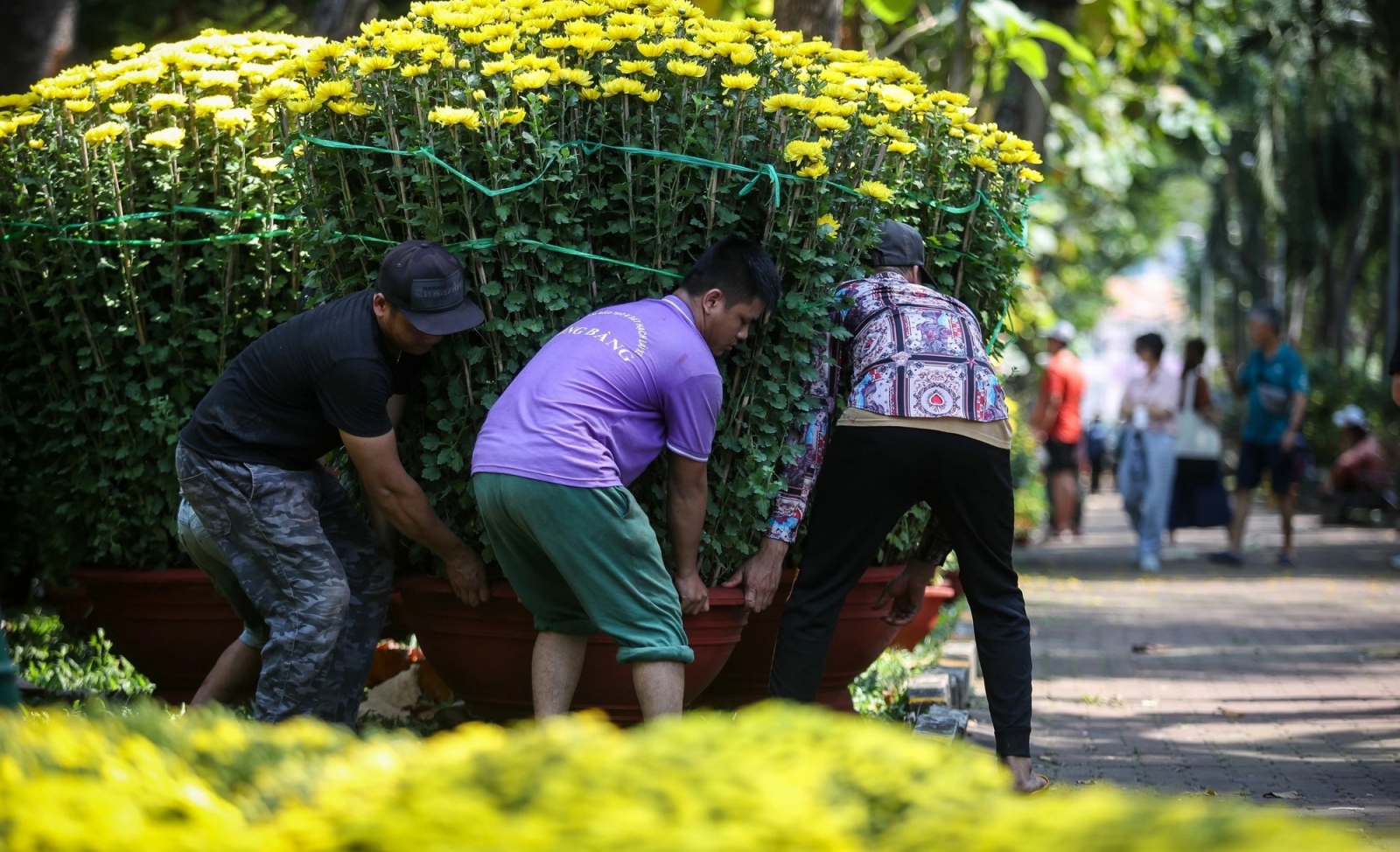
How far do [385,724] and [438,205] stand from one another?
2241 mm

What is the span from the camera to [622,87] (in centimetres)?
437

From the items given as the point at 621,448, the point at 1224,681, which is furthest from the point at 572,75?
the point at 1224,681

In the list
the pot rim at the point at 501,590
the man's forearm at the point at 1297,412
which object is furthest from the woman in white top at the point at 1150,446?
A: the pot rim at the point at 501,590

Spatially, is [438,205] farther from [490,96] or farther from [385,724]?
[385,724]

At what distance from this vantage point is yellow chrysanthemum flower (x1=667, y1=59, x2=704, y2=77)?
4398 mm

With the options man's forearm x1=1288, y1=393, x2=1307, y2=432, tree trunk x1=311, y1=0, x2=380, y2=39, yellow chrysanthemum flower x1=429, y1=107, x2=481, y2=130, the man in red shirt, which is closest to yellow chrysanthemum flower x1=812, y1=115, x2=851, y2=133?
yellow chrysanthemum flower x1=429, y1=107, x2=481, y2=130

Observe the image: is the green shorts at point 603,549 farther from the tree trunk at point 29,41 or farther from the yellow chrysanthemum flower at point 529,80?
the tree trunk at point 29,41

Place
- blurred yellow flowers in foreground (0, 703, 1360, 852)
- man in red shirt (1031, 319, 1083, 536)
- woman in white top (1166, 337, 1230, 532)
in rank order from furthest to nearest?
man in red shirt (1031, 319, 1083, 536), woman in white top (1166, 337, 1230, 532), blurred yellow flowers in foreground (0, 703, 1360, 852)

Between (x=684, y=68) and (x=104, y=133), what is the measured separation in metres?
2.15

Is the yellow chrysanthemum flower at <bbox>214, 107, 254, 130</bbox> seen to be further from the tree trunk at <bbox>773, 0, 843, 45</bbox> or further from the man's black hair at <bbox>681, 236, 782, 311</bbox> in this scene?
the tree trunk at <bbox>773, 0, 843, 45</bbox>

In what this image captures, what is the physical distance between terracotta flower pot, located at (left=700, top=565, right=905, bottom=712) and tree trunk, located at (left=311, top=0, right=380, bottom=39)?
4422mm

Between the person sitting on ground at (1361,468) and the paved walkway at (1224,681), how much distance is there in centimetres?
554

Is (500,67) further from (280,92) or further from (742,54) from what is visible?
(280,92)

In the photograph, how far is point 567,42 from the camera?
14.6ft
